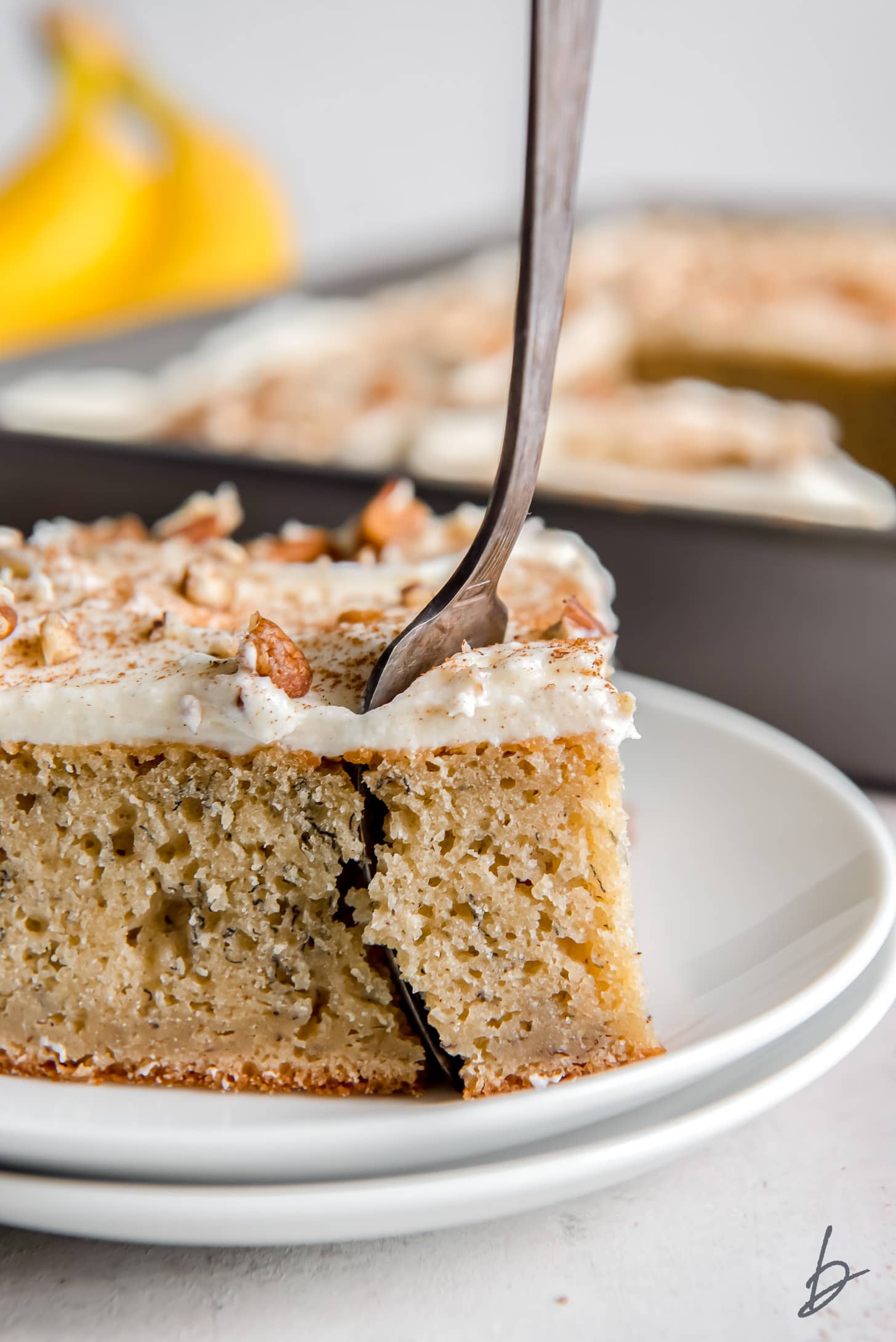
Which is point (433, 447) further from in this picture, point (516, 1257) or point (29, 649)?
point (516, 1257)

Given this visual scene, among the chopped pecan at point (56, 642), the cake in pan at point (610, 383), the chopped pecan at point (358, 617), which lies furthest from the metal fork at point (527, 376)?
the cake in pan at point (610, 383)

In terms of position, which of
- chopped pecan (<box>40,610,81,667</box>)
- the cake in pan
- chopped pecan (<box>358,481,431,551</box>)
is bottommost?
chopped pecan (<box>40,610,81,667</box>)

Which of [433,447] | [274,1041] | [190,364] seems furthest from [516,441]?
[190,364]

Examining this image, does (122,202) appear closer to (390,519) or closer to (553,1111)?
(390,519)

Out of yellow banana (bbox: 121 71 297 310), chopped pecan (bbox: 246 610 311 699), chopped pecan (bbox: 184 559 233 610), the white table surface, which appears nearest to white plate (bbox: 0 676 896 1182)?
the white table surface

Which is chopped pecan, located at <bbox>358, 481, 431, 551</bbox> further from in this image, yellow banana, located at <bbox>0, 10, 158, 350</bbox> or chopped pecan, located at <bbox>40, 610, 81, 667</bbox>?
yellow banana, located at <bbox>0, 10, 158, 350</bbox>
